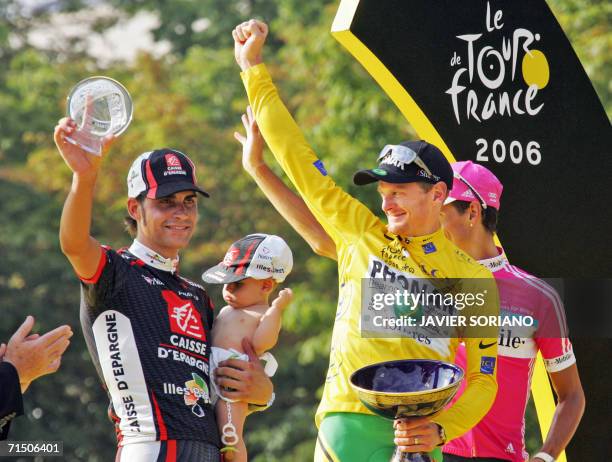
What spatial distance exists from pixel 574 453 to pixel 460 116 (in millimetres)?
1884

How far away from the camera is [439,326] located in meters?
5.26

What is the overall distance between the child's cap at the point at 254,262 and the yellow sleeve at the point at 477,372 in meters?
0.85

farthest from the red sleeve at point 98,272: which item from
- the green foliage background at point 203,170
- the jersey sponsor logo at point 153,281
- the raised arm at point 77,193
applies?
the green foliage background at point 203,170

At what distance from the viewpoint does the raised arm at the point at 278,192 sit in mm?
5785

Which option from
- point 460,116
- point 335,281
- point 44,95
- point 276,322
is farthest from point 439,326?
point 44,95

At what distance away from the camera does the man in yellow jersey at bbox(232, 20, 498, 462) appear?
512 cm

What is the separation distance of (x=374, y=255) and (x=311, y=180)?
0.41 metres

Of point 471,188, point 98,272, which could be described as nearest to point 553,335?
point 471,188

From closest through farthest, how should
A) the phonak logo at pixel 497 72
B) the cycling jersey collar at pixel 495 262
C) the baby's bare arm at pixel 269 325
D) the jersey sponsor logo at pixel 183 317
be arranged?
the jersey sponsor logo at pixel 183 317 < the baby's bare arm at pixel 269 325 < the cycling jersey collar at pixel 495 262 < the phonak logo at pixel 497 72

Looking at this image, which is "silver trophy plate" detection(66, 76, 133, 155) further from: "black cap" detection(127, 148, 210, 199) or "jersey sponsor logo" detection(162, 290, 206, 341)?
"jersey sponsor logo" detection(162, 290, 206, 341)

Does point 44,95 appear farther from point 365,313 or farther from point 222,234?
point 365,313

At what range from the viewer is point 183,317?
530 cm

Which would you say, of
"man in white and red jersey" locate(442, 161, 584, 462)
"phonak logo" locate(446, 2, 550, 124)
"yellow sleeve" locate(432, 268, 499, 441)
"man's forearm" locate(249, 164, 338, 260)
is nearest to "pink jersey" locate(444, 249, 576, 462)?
"man in white and red jersey" locate(442, 161, 584, 462)

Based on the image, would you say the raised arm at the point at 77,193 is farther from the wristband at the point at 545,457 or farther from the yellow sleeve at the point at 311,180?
the wristband at the point at 545,457
